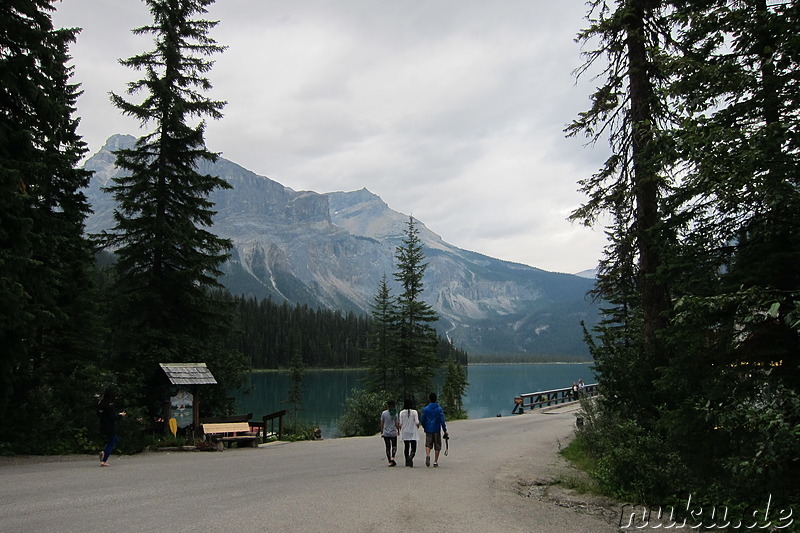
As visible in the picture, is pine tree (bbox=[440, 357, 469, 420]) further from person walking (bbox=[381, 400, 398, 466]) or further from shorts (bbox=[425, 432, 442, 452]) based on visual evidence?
shorts (bbox=[425, 432, 442, 452])

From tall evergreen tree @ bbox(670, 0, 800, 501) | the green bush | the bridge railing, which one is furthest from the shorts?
the bridge railing

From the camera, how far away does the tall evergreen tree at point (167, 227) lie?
18750 mm

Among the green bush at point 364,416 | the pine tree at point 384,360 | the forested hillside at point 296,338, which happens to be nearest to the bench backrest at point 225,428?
the green bush at point 364,416

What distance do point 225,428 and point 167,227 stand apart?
6970 millimetres

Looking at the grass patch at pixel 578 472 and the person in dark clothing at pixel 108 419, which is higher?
the person in dark clothing at pixel 108 419

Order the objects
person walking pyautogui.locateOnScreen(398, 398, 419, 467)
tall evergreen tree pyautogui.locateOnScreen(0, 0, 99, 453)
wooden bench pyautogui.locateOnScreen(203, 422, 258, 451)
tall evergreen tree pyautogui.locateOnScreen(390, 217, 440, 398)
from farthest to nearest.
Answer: tall evergreen tree pyautogui.locateOnScreen(390, 217, 440, 398) < wooden bench pyautogui.locateOnScreen(203, 422, 258, 451) < person walking pyautogui.locateOnScreen(398, 398, 419, 467) < tall evergreen tree pyautogui.locateOnScreen(0, 0, 99, 453)

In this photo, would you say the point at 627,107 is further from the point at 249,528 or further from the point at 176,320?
the point at 176,320

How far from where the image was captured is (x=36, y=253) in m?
14.2

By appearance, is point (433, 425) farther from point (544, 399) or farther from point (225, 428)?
point (544, 399)

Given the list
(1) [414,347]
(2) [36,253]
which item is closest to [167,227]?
(2) [36,253]

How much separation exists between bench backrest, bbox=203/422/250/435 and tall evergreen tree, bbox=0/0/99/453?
3657 millimetres

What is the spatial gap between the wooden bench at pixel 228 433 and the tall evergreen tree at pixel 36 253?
380cm

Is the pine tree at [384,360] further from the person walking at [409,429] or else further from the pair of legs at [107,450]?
the pair of legs at [107,450]

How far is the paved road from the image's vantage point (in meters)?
7.40
